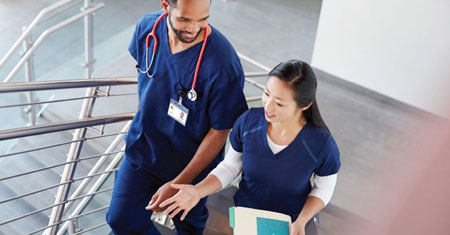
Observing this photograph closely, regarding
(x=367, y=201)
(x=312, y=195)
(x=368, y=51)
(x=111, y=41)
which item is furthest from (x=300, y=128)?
(x=111, y=41)

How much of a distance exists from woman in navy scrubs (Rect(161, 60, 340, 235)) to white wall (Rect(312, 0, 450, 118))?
2400 mm

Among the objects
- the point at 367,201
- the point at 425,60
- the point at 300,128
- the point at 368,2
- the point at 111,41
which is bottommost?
the point at 367,201

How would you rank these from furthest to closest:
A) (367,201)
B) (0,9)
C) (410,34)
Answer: (0,9)
(410,34)
(367,201)

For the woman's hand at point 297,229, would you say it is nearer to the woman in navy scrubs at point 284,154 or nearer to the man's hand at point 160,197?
the woman in navy scrubs at point 284,154

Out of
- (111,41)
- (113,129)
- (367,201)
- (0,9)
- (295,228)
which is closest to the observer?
(295,228)

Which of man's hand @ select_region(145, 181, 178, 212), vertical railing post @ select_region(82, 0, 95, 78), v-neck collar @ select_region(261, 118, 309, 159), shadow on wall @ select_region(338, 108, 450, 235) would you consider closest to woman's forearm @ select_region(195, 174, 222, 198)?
man's hand @ select_region(145, 181, 178, 212)

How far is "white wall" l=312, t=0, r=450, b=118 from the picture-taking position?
3.98 metres

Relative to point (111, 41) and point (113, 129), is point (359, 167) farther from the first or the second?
point (111, 41)

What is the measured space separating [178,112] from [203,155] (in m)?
0.18

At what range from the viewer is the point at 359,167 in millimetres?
3783

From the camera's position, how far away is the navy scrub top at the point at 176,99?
180cm

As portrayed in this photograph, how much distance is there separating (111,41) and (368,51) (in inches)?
90.3

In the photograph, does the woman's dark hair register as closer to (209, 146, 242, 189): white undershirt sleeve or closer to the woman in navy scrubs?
the woman in navy scrubs

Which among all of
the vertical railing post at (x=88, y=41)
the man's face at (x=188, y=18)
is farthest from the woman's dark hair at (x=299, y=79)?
the vertical railing post at (x=88, y=41)
